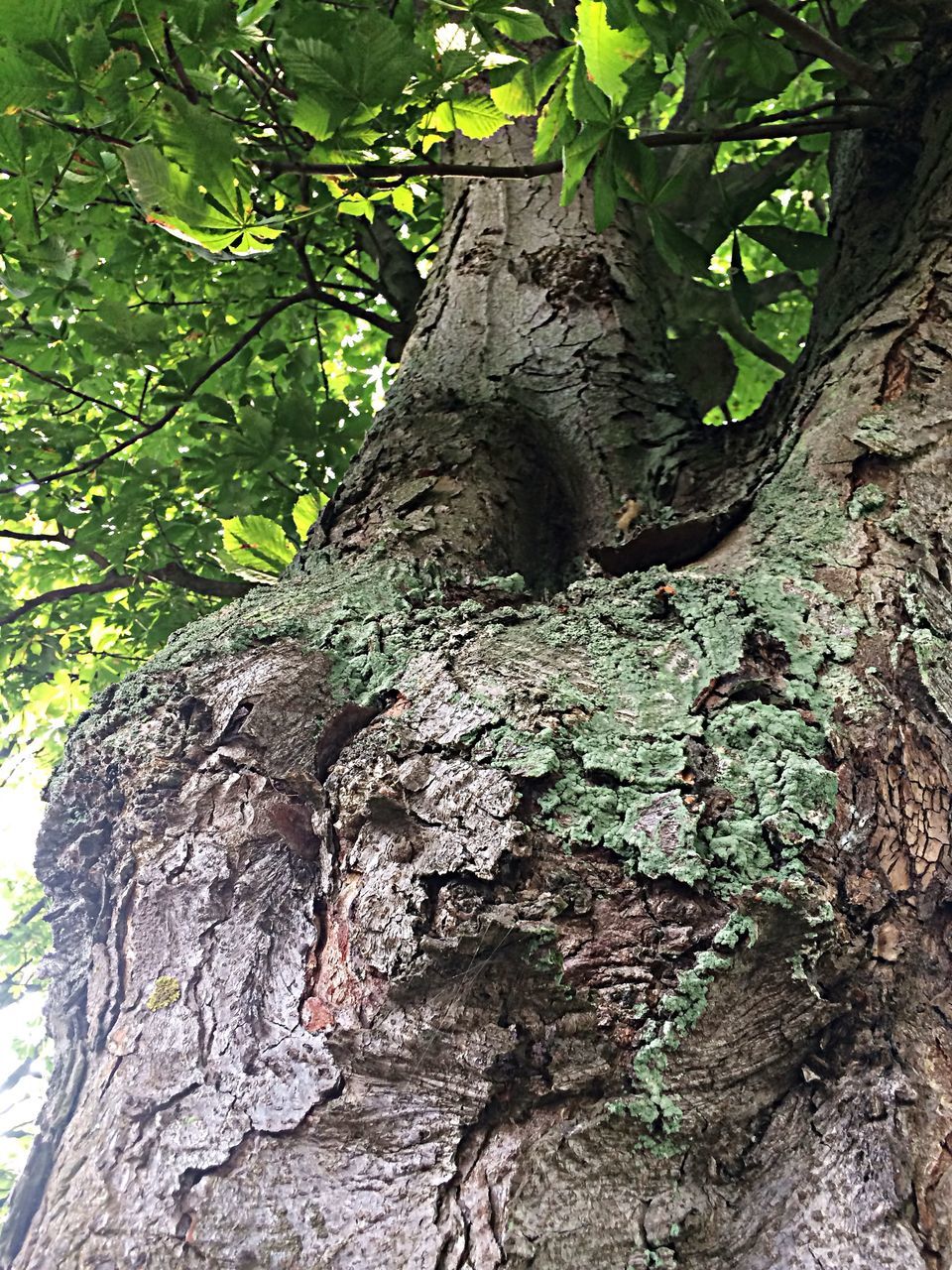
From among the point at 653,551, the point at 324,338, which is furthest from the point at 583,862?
the point at 324,338

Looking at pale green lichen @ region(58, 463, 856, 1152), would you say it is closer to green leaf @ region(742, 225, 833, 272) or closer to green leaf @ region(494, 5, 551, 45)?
green leaf @ region(742, 225, 833, 272)

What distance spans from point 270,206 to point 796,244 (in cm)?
210

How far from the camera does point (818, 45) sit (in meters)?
1.70

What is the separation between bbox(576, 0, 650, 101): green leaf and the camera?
1.41m

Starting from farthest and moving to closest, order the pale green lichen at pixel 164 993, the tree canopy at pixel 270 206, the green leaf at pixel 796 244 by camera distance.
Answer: the green leaf at pixel 796 244 < the tree canopy at pixel 270 206 < the pale green lichen at pixel 164 993

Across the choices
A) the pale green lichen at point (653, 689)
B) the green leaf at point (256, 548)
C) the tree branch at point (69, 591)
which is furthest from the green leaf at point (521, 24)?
the tree branch at point (69, 591)

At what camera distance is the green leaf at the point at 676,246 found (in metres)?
1.85

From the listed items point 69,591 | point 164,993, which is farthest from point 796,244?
point 69,591

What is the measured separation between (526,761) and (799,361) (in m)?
1.28

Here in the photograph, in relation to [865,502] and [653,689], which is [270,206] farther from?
[653,689]

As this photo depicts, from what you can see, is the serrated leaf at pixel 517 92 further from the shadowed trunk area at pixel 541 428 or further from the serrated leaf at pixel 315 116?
the shadowed trunk area at pixel 541 428

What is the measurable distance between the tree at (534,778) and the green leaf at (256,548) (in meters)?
0.41

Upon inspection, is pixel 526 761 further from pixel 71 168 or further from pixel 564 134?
pixel 71 168

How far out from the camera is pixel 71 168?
5.69 ft
